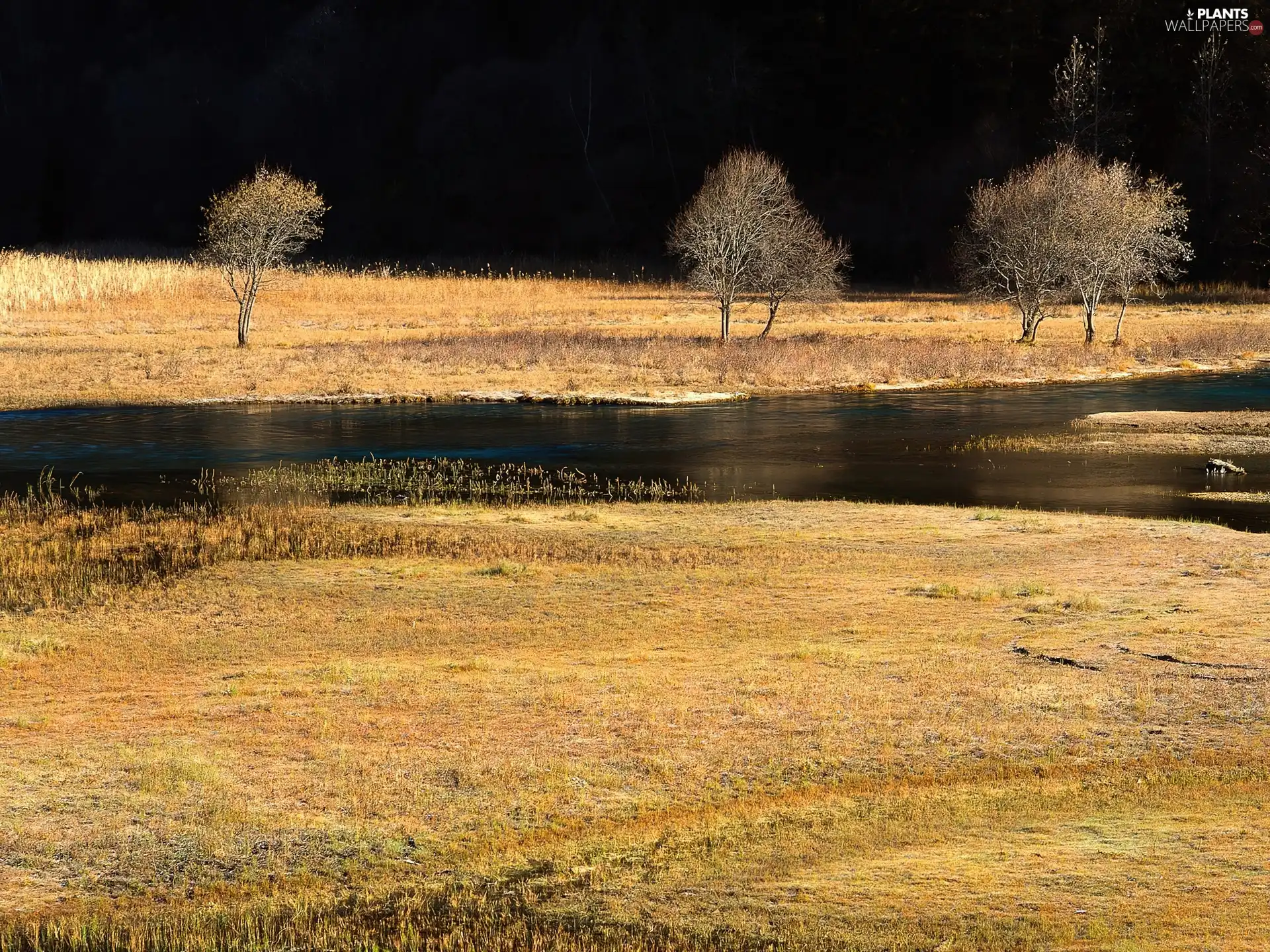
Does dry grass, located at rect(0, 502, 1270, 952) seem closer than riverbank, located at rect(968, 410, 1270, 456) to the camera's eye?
Yes

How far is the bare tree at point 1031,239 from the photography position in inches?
2457

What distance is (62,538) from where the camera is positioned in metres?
24.8

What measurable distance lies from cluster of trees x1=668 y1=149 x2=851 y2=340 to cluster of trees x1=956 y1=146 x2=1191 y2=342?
7.33 metres

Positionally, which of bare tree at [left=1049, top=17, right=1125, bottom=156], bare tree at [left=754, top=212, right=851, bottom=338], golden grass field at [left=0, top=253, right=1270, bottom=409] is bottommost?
golden grass field at [left=0, top=253, right=1270, bottom=409]

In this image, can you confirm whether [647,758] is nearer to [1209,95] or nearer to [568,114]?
[1209,95]

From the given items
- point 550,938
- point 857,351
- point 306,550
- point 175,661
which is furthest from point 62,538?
point 857,351

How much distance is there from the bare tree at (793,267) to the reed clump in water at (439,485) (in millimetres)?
28337

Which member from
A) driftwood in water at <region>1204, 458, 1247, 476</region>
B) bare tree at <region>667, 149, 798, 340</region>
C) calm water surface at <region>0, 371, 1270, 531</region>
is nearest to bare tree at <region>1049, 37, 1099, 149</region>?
bare tree at <region>667, 149, 798, 340</region>

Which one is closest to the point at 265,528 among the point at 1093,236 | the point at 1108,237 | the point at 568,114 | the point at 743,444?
the point at 743,444

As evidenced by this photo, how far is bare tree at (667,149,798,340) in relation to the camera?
60500 mm

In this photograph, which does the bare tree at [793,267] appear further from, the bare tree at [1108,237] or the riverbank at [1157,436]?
the riverbank at [1157,436]

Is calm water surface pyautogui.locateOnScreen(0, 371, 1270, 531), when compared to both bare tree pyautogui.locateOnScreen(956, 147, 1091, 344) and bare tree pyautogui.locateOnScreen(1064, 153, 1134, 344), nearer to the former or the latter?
bare tree pyautogui.locateOnScreen(1064, 153, 1134, 344)

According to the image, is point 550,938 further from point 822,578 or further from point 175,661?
point 822,578

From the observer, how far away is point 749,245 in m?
60.7
